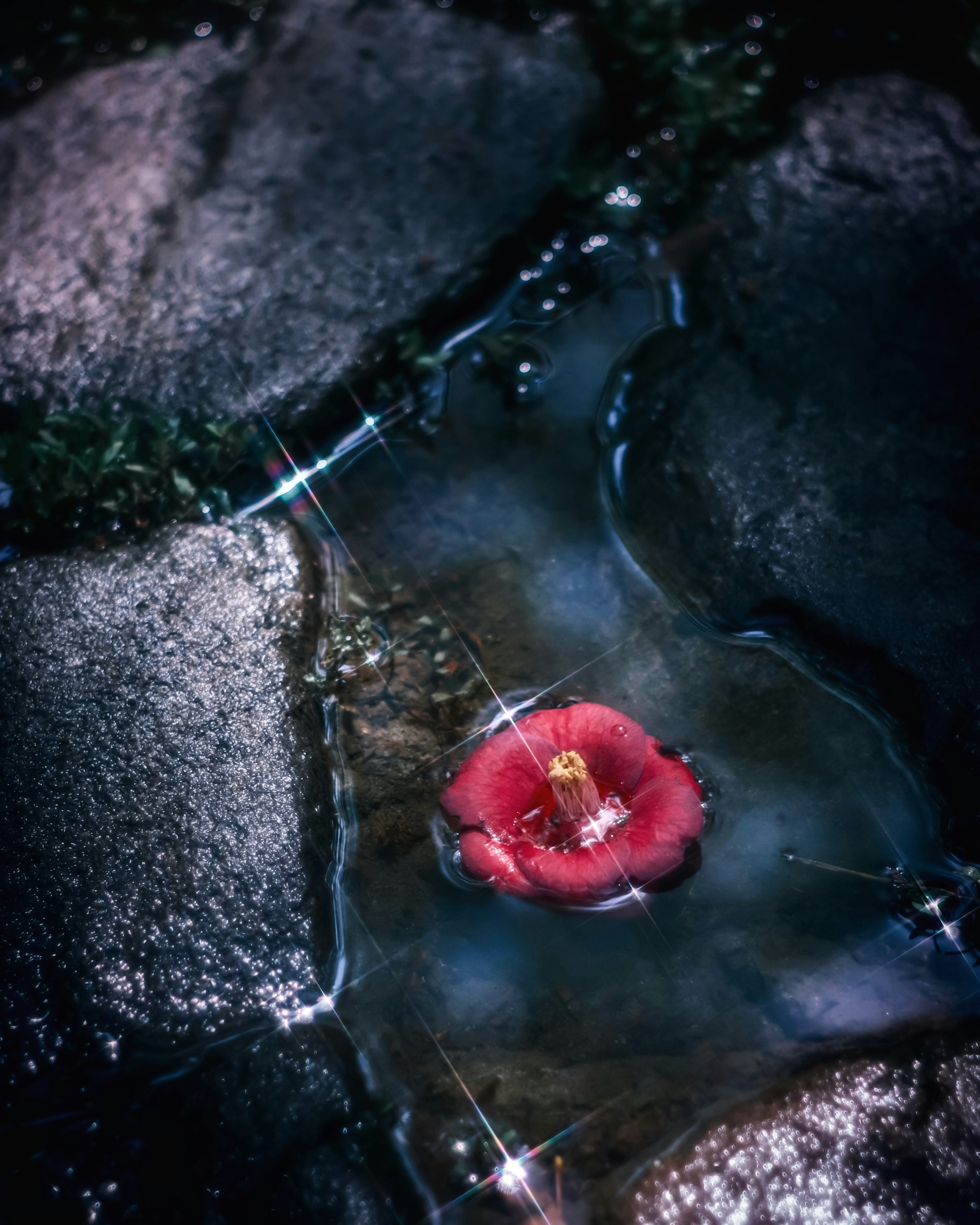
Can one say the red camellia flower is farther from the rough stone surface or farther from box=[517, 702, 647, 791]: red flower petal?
the rough stone surface

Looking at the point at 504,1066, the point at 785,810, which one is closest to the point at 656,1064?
the point at 504,1066

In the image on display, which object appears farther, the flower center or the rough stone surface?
the rough stone surface

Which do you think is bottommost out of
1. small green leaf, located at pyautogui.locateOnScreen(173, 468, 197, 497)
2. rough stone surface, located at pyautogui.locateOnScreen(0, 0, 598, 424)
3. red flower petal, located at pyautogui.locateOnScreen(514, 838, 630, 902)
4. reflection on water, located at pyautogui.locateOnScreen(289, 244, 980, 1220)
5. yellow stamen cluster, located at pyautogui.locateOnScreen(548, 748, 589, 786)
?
reflection on water, located at pyautogui.locateOnScreen(289, 244, 980, 1220)

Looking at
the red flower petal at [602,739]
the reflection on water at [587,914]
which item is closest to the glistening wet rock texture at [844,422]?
the reflection on water at [587,914]

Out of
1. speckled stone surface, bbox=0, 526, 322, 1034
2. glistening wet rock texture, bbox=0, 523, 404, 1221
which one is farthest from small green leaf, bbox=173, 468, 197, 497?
glistening wet rock texture, bbox=0, 523, 404, 1221

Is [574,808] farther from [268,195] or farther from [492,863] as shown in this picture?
[268,195]

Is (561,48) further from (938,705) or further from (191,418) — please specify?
(938,705)

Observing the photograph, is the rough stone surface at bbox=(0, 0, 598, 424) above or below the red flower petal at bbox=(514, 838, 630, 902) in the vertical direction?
above
